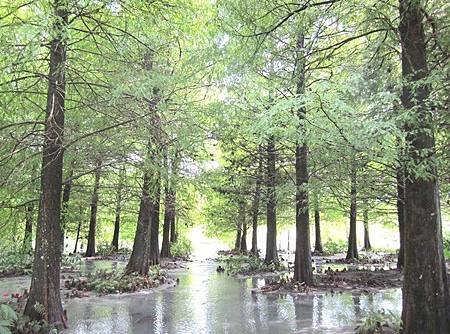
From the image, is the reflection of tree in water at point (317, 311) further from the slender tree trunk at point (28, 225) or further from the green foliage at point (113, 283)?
the slender tree trunk at point (28, 225)

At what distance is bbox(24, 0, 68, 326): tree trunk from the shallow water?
2.01 feet

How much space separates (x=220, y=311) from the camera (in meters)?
8.89

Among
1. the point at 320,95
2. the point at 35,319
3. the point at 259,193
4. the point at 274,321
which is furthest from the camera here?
the point at 259,193

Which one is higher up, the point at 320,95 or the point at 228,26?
the point at 228,26

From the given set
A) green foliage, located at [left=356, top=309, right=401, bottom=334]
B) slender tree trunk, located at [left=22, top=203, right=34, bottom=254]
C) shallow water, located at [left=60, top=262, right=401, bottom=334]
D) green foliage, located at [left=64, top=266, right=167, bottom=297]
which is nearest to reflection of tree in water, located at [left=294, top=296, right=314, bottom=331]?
shallow water, located at [left=60, top=262, right=401, bottom=334]

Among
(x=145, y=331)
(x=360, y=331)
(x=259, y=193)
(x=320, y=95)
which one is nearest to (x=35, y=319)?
(x=145, y=331)

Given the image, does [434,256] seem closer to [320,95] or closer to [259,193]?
[320,95]

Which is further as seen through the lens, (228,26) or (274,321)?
(274,321)

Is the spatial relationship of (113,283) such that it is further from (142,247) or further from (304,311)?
(304,311)

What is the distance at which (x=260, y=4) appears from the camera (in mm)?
6145

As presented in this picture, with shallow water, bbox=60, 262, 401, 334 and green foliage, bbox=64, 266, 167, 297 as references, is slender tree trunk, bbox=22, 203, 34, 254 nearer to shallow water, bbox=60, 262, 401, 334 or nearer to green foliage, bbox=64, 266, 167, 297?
green foliage, bbox=64, 266, 167, 297

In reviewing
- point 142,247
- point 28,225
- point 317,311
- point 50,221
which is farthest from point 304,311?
point 28,225

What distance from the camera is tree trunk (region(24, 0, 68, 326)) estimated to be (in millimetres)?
6703

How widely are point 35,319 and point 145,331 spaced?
5.75 ft
